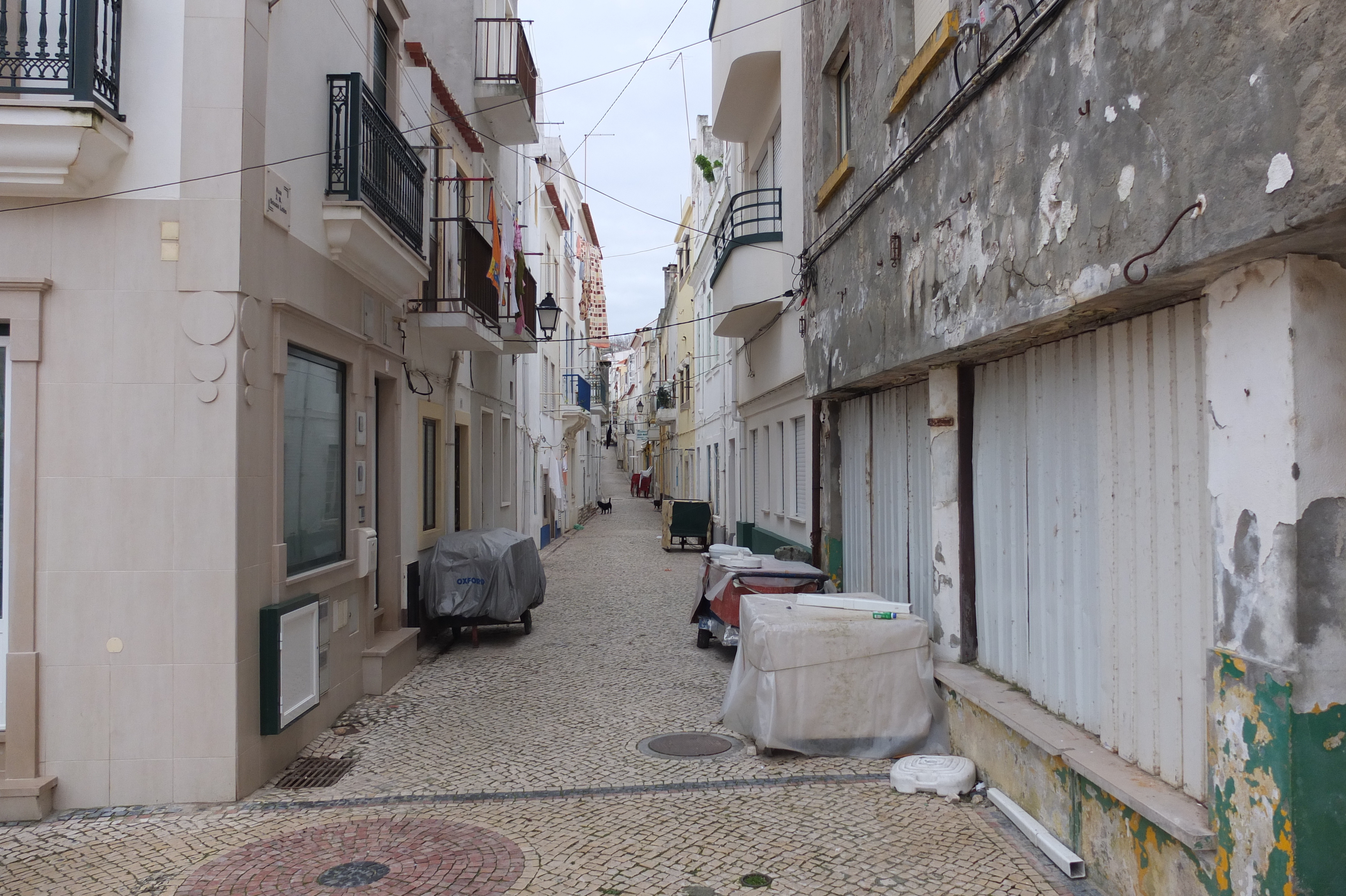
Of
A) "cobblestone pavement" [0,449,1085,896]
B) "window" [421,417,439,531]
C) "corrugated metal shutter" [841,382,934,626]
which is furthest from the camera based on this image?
"window" [421,417,439,531]

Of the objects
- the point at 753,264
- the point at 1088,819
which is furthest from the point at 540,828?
the point at 753,264

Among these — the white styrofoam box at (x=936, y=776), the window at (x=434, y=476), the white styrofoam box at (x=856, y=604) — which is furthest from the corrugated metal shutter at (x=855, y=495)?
the window at (x=434, y=476)

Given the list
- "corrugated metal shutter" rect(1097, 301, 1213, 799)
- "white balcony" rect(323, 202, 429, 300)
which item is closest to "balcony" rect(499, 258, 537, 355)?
"white balcony" rect(323, 202, 429, 300)

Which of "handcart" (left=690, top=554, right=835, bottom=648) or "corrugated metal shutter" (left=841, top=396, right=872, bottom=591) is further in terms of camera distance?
"corrugated metal shutter" (left=841, top=396, right=872, bottom=591)

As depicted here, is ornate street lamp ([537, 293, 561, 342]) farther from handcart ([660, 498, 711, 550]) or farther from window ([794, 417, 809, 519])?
handcart ([660, 498, 711, 550])

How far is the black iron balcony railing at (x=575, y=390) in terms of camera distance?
87.6 ft

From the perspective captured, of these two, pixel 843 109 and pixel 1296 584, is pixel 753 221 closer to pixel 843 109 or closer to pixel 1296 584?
pixel 843 109

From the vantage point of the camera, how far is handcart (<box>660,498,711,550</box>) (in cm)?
2062

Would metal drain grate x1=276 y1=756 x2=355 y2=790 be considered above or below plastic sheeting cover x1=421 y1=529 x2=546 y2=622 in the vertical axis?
below

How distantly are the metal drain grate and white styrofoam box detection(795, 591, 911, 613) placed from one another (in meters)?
3.36

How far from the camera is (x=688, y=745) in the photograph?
6465mm

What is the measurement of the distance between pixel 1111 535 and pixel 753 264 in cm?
828

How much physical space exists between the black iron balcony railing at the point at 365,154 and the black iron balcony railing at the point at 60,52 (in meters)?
1.79

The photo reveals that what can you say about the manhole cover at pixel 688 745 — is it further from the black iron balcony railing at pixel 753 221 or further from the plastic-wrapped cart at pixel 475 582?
the black iron balcony railing at pixel 753 221
